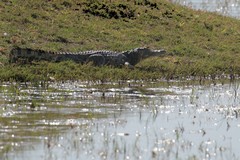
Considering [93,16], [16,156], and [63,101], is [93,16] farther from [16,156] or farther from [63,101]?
[16,156]

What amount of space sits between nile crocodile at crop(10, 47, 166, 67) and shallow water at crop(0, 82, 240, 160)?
137 cm

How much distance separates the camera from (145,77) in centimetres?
1434

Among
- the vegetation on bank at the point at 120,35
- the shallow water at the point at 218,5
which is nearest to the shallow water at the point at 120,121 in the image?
the vegetation on bank at the point at 120,35

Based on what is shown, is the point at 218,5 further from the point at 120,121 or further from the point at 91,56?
the point at 120,121

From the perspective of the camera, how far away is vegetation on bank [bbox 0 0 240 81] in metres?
14.3

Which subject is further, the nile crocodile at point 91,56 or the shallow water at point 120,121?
the nile crocodile at point 91,56

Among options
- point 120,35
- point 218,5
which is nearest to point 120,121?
point 120,35

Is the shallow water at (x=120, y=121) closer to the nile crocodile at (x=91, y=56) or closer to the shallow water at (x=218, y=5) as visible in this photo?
the nile crocodile at (x=91, y=56)

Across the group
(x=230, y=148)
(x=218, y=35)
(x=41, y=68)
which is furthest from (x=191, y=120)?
(x=218, y=35)

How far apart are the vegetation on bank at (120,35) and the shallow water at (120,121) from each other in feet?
2.94

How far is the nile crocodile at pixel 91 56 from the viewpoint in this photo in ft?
47.0

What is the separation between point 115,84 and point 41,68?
1313mm

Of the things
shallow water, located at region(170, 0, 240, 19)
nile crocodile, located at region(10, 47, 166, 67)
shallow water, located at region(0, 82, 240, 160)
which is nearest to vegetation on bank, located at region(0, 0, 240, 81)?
nile crocodile, located at region(10, 47, 166, 67)

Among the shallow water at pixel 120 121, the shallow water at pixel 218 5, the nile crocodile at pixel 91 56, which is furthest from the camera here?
the shallow water at pixel 218 5
